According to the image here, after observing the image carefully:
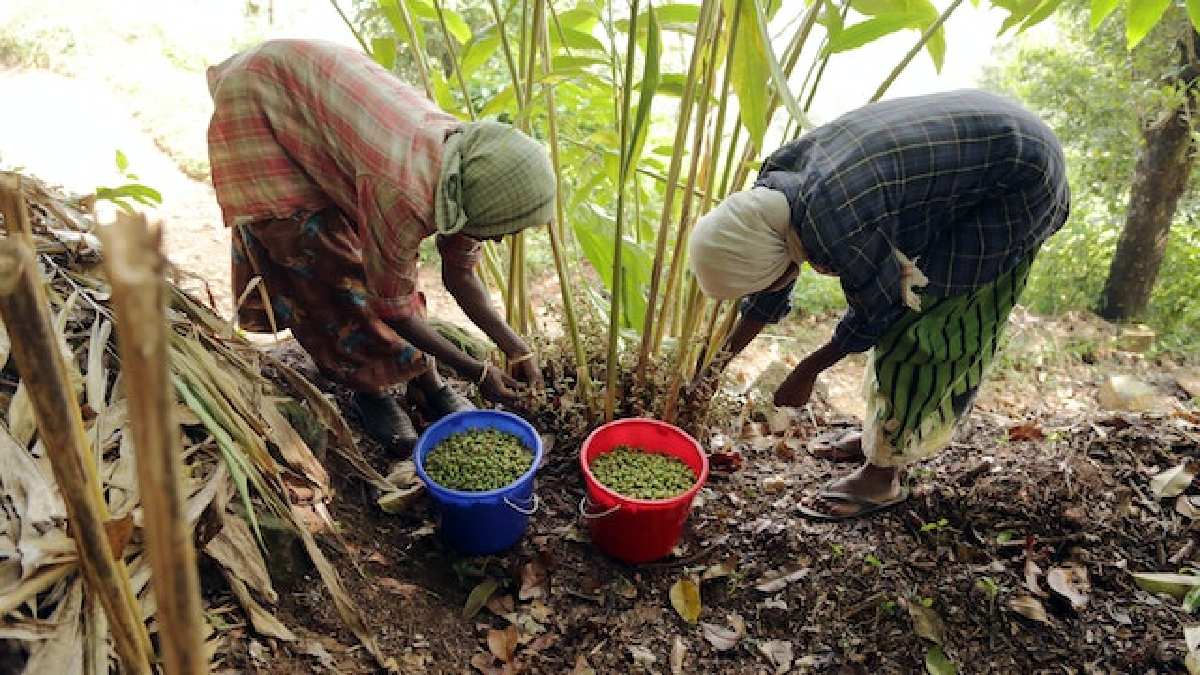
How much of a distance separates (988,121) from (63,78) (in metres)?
6.01

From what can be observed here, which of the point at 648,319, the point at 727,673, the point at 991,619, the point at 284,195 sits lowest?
the point at 727,673

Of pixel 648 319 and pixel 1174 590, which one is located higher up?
pixel 648 319

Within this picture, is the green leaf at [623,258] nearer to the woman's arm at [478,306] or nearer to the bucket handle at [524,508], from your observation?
the woman's arm at [478,306]

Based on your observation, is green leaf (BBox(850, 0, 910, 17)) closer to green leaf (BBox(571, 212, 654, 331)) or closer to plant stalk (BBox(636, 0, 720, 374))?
plant stalk (BBox(636, 0, 720, 374))

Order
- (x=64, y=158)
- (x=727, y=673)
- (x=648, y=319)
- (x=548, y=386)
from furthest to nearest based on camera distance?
(x=64, y=158)
(x=548, y=386)
(x=648, y=319)
(x=727, y=673)

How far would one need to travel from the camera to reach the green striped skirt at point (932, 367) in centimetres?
155

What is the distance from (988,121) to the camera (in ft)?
4.41

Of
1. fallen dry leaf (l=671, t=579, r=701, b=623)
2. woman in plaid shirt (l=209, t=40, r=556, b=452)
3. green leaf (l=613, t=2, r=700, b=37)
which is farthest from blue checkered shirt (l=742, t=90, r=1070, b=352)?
fallen dry leaf (l=671, t=579, r=701, b=623)

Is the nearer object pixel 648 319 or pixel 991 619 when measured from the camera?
pixel 991 619

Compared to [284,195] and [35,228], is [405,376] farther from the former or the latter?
[35,228]

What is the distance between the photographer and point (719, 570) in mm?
1744

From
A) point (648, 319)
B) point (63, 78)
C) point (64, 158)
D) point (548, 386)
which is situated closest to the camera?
point (648, 319)

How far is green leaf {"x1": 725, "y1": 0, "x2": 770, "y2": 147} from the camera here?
1270 mm

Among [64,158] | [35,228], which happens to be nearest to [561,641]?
[35,228]
